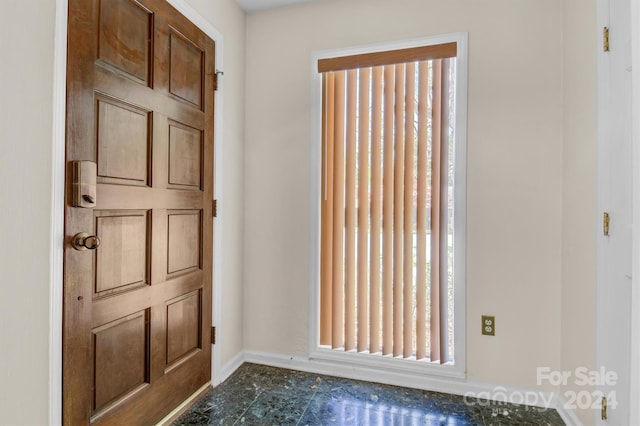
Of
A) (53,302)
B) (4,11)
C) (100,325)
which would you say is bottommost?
(100,325)

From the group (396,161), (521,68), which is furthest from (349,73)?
(521,68)

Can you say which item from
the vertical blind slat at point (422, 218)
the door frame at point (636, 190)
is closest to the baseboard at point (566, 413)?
the vertical blind slat at point (422, 218)

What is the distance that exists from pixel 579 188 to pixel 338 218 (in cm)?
136

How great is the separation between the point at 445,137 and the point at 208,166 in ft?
4.92

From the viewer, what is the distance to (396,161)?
7.36 feet

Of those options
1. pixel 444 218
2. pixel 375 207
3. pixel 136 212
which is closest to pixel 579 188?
pixel 444 218

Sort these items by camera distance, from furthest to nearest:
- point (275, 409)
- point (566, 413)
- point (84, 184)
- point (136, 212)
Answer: point (275, 409)
point (566, 413)
point (136, 212)
point (84, 184)

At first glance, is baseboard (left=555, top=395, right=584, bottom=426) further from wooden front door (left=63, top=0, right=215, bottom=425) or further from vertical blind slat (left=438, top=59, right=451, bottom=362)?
wooden front door (left=63, top=0, right=215, bottom=425)

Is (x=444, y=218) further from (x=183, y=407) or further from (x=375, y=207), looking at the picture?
(x=183, y=407)

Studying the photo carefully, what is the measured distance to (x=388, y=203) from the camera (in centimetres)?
226

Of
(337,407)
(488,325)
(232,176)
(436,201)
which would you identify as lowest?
(337,407)

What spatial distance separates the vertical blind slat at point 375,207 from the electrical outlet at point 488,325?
64cm

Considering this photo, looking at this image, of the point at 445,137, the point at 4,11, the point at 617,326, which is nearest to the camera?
the point at 4,11

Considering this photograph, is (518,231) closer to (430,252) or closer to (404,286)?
(430,252)
